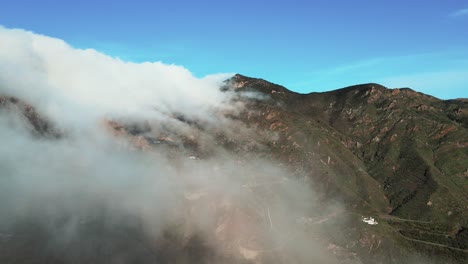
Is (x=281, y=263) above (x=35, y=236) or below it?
below

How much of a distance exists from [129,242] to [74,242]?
2269 cm

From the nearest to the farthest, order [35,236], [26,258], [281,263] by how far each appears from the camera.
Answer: [26,258] → [35,236] → [281,263]

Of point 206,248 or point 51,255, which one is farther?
point 206,248

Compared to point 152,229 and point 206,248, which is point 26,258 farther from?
point 206,248

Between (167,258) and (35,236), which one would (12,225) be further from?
(167,258)

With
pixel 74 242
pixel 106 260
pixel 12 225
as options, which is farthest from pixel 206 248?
pixel 12 225

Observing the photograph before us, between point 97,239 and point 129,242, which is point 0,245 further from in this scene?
point 129,242

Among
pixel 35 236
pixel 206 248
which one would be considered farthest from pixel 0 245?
pixel 206 248

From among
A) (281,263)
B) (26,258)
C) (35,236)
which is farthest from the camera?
(281,263)

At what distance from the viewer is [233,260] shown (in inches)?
7490

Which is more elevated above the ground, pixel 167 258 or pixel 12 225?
pixel 12 225

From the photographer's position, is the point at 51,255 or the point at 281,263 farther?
the point at 281,263

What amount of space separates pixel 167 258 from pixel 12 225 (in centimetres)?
7016

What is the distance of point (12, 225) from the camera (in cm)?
19075
